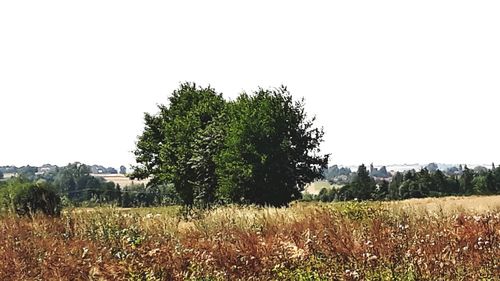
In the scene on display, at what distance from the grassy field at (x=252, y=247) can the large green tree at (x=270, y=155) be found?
26.0 meters

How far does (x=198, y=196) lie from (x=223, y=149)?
224 inches

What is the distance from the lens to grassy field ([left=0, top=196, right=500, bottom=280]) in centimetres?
745

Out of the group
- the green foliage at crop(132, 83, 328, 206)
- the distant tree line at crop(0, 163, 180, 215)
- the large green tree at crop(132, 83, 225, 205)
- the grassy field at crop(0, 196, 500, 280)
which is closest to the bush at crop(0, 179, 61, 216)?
the distant tree line at crop(0, 163, 180, 215)

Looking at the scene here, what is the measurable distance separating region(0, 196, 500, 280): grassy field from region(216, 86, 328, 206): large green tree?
85.1ft

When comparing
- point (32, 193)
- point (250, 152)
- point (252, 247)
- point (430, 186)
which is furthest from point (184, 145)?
point (430, 186)

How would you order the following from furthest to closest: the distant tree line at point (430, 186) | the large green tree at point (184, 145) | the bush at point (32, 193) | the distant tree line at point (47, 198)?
the distant tree line at point (430, 186) → the large green tree at point (184, 145) → the bush at point (32, 193) → the distant tree line at point (47, 198)

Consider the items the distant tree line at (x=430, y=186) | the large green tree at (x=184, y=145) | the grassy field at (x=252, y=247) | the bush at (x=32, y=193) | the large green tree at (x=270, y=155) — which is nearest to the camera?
the grassy field at (x=252, y=247)

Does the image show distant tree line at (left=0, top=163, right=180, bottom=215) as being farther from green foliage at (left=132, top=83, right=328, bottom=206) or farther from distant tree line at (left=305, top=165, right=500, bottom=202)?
distant tree line at (left=305, top=165, right=500, bottom=202)

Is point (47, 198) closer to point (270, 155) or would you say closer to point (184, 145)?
point (270, 155)

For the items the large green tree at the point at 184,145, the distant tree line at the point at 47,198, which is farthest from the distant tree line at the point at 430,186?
the distant tree line at the point at 47,198

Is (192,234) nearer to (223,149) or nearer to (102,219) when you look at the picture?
(102,219)

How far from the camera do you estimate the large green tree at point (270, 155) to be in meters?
39.5

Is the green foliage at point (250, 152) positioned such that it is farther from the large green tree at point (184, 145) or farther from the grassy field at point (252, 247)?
the grassy field at point (252, 247)

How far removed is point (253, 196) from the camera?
4038 centimetres
